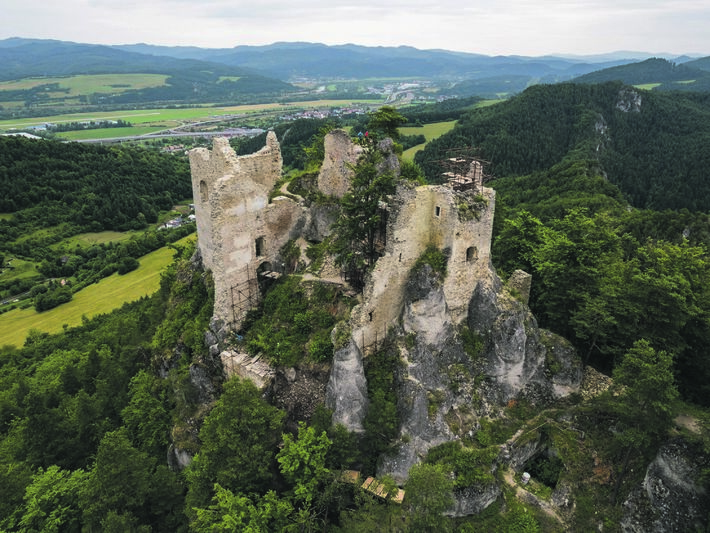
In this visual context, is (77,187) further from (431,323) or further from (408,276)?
(431,323)

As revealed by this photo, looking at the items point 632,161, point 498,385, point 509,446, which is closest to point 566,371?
point 498,385

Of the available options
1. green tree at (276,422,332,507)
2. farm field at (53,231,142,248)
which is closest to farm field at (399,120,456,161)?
farm field at (53,231,142,248)

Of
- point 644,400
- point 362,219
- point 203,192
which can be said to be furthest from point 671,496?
point 203,192

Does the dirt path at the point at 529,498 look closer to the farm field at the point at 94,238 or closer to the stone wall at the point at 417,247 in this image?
the stone wall at the point at 417,247

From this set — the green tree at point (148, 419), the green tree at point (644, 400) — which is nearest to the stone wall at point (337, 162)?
the green tree at point (148, 419)

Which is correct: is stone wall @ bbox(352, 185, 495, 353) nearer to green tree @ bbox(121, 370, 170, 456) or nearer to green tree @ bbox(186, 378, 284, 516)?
green tree @ bbox(186, 378, 284, 516)

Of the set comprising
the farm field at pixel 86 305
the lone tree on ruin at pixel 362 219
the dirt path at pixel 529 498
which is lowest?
the farm field at pixel 86 305

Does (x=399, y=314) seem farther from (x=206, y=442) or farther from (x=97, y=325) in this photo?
(x=97, y=325)
